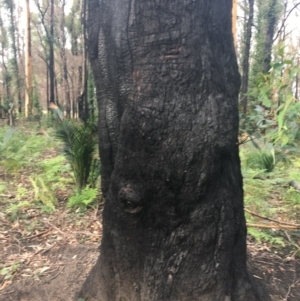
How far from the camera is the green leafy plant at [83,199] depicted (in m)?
4.98

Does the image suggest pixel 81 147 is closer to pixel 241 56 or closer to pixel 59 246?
pixel 59 246

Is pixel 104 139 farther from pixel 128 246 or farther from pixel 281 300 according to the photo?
pixel 281 300

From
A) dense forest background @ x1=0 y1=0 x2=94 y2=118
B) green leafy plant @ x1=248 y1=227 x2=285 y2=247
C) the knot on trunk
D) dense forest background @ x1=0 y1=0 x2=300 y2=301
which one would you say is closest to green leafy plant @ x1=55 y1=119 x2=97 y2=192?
dense forest background @ x1=0 y1=0 x2=300 y2=301

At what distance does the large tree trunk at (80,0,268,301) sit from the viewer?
185 cm

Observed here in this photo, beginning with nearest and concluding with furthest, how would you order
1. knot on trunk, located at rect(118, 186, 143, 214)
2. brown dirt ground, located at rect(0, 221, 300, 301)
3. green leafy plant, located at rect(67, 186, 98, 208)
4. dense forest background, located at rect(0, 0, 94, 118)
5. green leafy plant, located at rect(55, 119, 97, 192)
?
knot on trunk, located at rect(118, 186, 143, 214), brown dirt ground, located at rect(0, 221, 300, 301), green leafy plant, located at rect(67, 186, 98, 208), green leafy plant, located at rect(55, 119, 97, 192), dense forest background, located at rect(0, 0, 94, 118)

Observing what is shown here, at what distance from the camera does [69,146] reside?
5.57 metres

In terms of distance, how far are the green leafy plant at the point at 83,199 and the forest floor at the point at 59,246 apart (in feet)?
0.27

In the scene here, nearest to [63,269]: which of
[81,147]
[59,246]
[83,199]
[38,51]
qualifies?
[59,246]

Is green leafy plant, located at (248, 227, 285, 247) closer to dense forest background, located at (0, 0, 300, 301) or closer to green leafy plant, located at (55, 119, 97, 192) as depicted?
dense forest background, located at (0, 0, 300, 301)

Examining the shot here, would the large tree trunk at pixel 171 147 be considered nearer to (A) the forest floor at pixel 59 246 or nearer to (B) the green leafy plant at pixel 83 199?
(A) the forest floor at pixel 59 246

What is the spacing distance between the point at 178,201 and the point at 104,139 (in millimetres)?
596

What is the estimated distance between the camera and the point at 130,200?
1967mm

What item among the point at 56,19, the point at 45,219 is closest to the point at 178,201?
the point at 45,219

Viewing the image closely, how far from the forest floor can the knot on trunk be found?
106 centimetres
